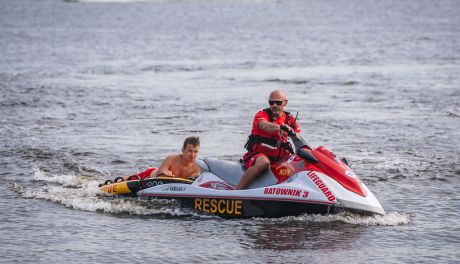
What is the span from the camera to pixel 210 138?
65.9ft

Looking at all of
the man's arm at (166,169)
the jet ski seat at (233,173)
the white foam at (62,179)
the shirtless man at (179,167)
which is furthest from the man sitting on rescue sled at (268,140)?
the white foam at (62,179)

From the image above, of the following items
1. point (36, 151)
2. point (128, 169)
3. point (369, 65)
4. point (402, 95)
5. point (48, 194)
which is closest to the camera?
point (48, 194)

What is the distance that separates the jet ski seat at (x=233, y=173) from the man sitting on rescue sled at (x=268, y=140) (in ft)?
0.45

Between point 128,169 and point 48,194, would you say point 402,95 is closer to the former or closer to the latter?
point 128,169

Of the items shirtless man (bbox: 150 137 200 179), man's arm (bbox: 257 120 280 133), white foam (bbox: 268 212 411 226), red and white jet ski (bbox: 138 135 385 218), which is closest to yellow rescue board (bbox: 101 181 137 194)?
shirtless man (bbox: 150 137 200 179)

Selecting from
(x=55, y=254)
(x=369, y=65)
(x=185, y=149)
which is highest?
(x=369, y=65)

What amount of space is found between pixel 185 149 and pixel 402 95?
52.2 ft

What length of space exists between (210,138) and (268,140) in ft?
23.9

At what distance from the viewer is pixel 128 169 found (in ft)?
55.1

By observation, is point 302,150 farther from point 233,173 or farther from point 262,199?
point 233,173

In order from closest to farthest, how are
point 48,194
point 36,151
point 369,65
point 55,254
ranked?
point 55,254, point 48,194, point 36,151, point 369,65

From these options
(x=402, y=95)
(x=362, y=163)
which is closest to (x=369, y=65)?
(x=402, y=95)

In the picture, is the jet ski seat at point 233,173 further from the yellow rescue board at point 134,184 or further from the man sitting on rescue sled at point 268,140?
the yellow rescue board at point 134,184

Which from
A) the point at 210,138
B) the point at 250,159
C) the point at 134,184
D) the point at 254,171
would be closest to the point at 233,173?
the point at 250,159
